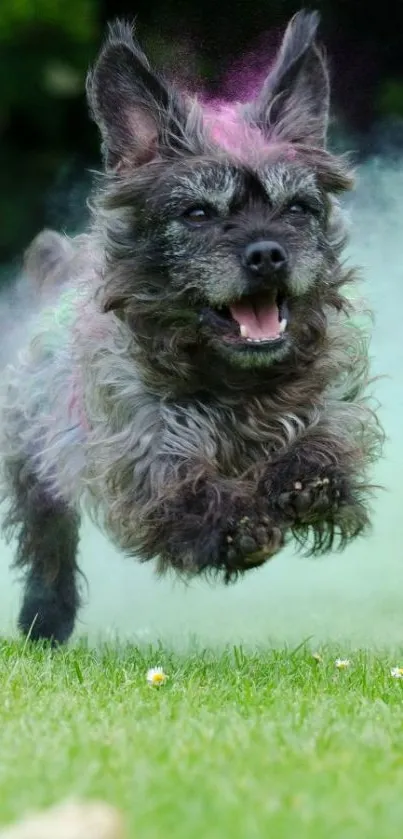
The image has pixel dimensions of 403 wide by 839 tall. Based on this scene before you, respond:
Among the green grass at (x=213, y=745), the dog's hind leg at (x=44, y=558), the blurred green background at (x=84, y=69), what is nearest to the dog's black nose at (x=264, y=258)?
the green grass at (x=213, y=745)

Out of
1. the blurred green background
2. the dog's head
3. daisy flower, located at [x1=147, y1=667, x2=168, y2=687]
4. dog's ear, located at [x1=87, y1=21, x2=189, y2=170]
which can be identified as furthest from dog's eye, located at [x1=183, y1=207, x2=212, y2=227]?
the blurred green background

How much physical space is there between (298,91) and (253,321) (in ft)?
2.68

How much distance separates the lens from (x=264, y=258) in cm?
413

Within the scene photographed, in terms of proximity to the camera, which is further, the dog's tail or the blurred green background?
the blurred green background

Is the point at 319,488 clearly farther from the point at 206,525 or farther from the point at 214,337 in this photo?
the point at 214,337

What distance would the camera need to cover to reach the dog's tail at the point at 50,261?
5973 mm

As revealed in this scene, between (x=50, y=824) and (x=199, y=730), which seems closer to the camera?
(x=50, y=824)

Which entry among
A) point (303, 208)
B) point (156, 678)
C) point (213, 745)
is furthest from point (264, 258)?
point (213, 745)

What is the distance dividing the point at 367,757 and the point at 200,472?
1.77 m

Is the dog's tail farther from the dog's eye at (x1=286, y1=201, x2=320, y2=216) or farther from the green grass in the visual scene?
the green grass

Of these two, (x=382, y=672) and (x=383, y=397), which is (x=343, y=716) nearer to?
(x=382, y=672)

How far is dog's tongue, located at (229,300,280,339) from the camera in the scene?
170 inches

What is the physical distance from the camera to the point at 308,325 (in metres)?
4.49

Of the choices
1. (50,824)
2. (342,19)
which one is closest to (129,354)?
(50,824)
